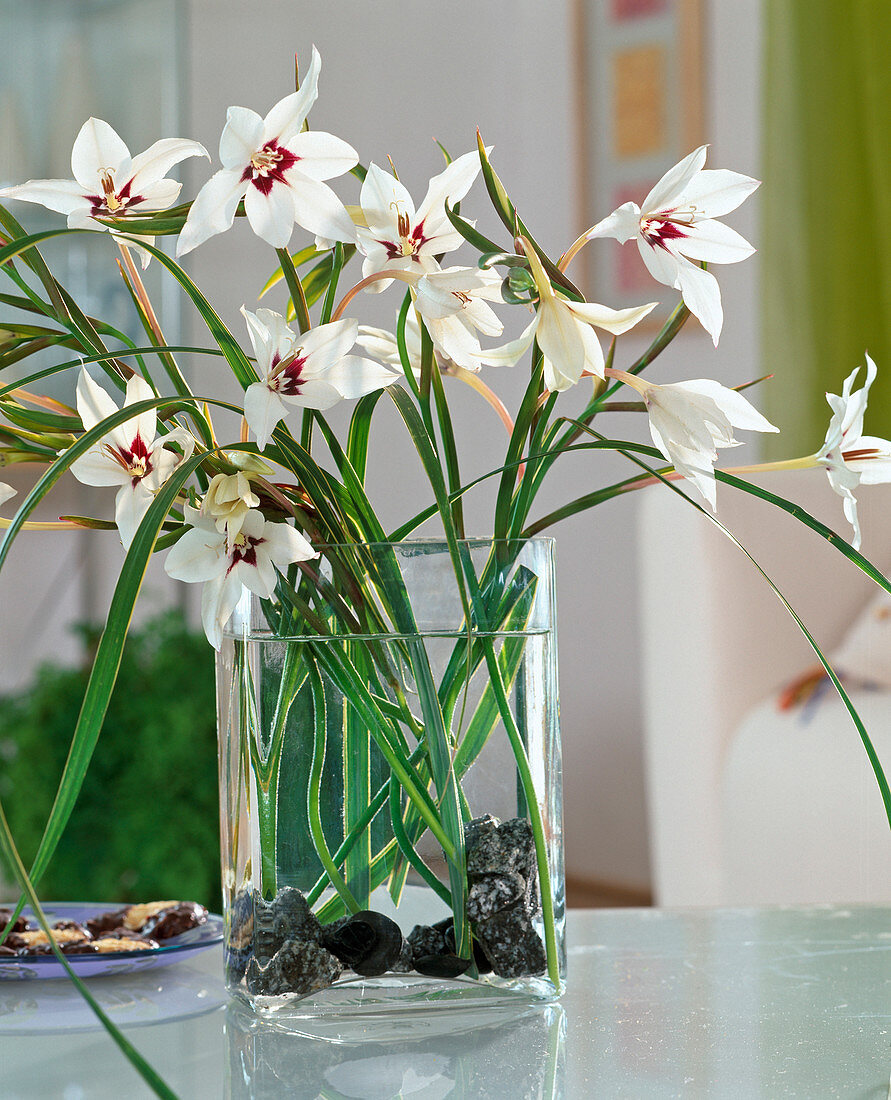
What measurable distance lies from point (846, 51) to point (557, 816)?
2.04 m

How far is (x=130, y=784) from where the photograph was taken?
2240 millimetres

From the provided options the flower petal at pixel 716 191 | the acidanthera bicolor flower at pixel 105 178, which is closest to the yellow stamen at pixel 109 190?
the acidanthera bicolor flower at pixel 105 178

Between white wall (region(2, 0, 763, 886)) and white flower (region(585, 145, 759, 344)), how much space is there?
7.18 feet

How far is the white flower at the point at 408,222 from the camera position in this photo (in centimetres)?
44

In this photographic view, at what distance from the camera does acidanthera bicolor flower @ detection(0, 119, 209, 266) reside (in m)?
0.45

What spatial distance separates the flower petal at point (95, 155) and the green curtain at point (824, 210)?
1.85 m

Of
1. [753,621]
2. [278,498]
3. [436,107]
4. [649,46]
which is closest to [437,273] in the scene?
[278,498]

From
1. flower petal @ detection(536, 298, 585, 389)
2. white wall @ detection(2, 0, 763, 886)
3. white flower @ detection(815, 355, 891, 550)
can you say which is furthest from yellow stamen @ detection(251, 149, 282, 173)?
white wall @ detection(2, 0, 763, 886)

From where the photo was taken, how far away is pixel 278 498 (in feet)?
1.52

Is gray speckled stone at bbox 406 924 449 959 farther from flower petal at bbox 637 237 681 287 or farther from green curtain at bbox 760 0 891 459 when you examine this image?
green curtain at bbox 760 0 891 459

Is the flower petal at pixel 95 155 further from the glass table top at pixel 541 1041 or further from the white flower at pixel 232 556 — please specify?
the glass table top at pixel 541 1041

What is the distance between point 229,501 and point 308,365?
54 mm

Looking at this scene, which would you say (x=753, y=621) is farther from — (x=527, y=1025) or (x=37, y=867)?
(x=37, y=867)

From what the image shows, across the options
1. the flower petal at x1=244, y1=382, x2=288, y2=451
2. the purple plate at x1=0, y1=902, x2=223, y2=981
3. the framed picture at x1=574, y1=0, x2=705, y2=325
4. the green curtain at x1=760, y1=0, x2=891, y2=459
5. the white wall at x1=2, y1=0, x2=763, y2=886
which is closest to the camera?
the flower petal at x1=244, y1=382, x2=288, y2=451
